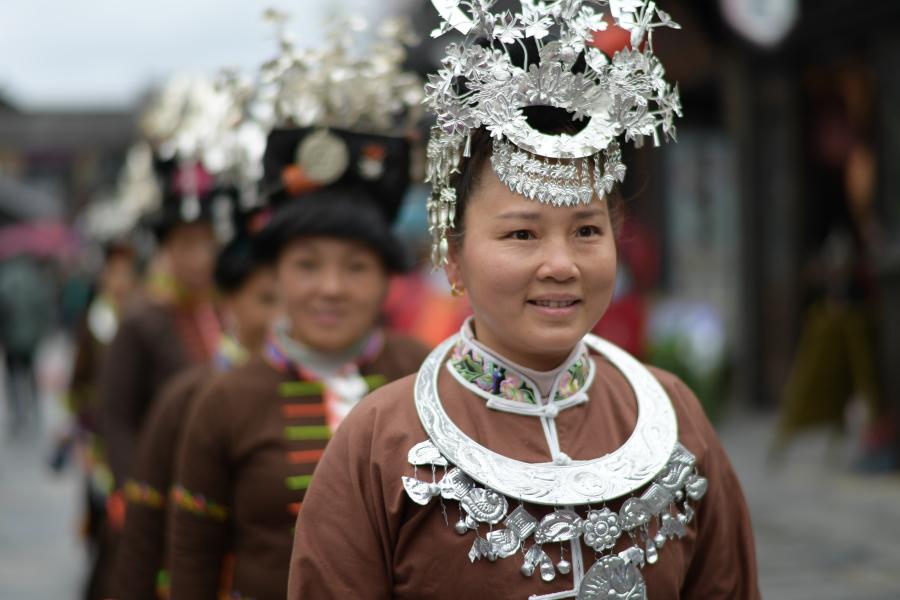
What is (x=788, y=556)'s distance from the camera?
18.9 feet

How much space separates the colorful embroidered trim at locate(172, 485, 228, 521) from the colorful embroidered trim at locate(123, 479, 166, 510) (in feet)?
2.11

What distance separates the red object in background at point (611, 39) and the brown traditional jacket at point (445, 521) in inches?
23.7

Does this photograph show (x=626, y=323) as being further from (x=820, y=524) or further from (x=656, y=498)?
(x=656, y=498)

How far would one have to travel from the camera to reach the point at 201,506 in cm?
271

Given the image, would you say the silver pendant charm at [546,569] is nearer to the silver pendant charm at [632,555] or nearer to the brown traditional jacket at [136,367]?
the silver pendant charm at [632,555]

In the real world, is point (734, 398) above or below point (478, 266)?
below

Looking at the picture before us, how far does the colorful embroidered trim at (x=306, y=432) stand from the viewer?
2.76m

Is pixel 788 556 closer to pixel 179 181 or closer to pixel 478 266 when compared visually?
pixel 179 181

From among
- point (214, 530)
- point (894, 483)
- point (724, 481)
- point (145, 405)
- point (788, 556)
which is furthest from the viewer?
point (894, 483)

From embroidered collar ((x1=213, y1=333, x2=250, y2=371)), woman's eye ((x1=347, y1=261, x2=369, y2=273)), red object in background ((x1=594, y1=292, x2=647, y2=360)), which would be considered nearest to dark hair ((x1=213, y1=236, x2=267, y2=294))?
embroidered collar ((x1=213, y1=333, x2=250, y2=371))

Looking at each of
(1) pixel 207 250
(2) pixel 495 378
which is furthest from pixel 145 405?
(2) pixel 495 378

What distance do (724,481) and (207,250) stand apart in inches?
125

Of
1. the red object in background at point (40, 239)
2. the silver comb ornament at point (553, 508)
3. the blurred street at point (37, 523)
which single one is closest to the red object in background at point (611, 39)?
the silver comb ornament at point (553, 508)

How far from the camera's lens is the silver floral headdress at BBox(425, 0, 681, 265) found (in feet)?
6.30
